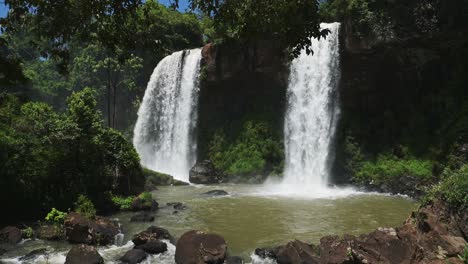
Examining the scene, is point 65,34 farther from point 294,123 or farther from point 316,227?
point 294,123

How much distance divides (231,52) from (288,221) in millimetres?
18206

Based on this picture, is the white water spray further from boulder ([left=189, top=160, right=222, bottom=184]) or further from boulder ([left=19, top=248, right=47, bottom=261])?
boulder ([left=19, top=248, right=47, bottom=261])

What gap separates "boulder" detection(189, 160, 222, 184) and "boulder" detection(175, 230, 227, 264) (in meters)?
17.2

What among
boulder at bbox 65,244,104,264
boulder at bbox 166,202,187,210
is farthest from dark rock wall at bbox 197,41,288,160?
boulder at bbox 65,244,104,264

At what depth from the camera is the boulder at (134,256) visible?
1088 centimetres

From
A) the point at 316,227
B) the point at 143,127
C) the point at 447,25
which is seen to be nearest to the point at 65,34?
the point at 316,227

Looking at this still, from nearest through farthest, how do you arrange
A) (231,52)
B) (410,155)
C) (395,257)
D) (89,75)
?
(395,257), (410,155), (231,52), (89,75)

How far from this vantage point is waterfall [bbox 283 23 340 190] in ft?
87.3

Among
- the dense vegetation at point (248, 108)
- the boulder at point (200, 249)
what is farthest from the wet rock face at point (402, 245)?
the boulder at point (200, 249)

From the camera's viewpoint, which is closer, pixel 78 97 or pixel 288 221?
pixel 288 221

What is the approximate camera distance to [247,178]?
28766 millimetres

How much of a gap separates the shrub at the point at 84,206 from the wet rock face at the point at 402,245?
7687mm

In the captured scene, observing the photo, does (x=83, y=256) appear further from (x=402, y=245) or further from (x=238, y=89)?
(x=238, y=89)

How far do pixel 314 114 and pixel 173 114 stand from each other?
12.0m
